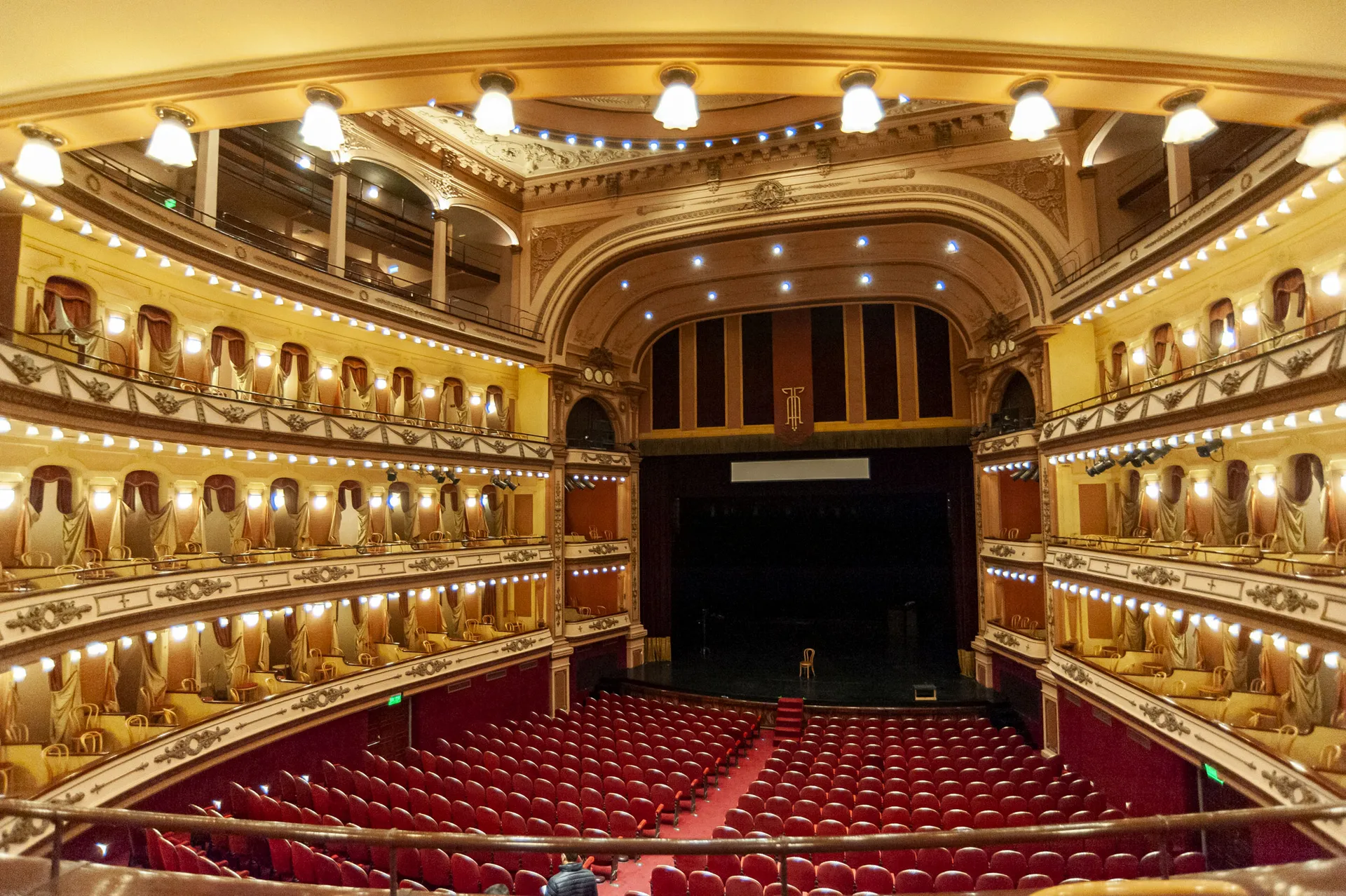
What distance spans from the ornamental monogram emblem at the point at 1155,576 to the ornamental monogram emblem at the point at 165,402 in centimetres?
1747

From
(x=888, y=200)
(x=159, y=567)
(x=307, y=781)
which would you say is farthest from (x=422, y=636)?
(x=888, y=200)

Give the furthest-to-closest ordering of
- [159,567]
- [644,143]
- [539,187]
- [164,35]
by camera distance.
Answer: [539,187] < [644,143] < [159,567] < [164,35]

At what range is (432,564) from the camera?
57.9 ft

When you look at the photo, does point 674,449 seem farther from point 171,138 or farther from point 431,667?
point 171,138

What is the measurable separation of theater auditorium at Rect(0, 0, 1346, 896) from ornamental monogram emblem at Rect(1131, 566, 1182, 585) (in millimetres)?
48

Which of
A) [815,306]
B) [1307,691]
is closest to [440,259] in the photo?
[815,306]

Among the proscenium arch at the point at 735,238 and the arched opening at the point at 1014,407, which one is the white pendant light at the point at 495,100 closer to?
the proscenium arch at the point at 735,238

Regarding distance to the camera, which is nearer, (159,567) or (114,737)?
(114,737)

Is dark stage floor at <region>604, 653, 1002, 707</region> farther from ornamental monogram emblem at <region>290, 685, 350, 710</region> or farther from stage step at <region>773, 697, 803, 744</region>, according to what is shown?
ornamental monogram emblem at <region>290, 685, 350, 710</region>

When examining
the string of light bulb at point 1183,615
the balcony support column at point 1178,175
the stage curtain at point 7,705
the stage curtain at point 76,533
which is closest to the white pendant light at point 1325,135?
the string of light bulb at point 1183,615

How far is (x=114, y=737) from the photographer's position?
38.5ft

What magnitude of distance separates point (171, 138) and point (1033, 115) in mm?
4611

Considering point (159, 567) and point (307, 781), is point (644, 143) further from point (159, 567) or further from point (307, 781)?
point (307, 781)

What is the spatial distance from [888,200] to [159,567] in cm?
1849
